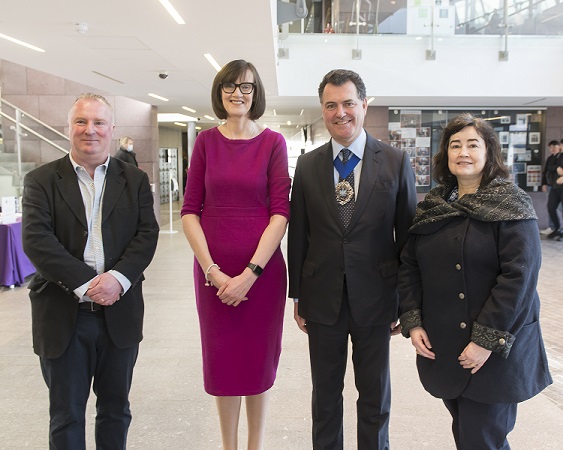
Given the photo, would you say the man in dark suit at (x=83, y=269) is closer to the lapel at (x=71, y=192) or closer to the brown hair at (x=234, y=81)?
the lapel at (x=71, y=192)

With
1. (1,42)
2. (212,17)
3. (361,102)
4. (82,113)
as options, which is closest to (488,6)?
(212,17)

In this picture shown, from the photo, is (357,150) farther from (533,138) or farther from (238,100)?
(533,138)

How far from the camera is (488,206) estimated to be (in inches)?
68.1

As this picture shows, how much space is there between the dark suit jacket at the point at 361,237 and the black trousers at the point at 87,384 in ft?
2.75

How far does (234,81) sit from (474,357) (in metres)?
1.42

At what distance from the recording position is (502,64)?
972cm

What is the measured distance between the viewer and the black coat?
5.53 feet

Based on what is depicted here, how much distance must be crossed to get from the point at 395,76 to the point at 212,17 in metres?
5.87

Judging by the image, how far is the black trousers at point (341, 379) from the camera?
2.13 meters

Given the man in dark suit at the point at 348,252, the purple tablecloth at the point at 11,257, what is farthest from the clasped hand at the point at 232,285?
the purple tablecloth at the point at 11,257

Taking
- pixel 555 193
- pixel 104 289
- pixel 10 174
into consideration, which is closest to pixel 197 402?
pixel 104 289

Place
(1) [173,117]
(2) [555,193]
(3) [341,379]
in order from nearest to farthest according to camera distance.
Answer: (3) [341,379] → (2) [555,193] → (1) [173,117]

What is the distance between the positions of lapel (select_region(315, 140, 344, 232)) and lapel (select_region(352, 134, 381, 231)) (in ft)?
0.26

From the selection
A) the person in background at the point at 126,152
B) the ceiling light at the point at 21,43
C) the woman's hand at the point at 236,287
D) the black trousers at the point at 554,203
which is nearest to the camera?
the woman's hand at the point at 236,287
